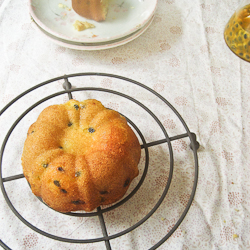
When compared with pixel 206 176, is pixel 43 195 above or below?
above

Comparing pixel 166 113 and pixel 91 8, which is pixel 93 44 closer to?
pixel 91 8

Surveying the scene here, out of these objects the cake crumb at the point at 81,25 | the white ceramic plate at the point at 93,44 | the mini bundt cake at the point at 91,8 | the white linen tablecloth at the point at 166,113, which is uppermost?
the mini bundt cake at the point at 91,8

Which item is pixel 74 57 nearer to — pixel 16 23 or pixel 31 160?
pixel 16 23

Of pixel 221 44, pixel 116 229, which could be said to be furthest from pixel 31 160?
pixel 221 44

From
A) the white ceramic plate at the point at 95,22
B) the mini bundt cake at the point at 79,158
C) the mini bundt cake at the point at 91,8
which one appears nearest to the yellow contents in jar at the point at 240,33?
the white ceramic plate at the point at 95,22

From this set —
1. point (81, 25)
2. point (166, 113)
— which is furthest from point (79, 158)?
point (81, 25)

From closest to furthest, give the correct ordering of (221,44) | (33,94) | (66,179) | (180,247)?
1. (66,179)
2. (180,247)
3. (33,94)
4. (221,44)

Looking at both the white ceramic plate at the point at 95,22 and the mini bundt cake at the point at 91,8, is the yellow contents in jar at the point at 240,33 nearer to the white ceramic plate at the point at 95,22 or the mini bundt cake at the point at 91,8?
the white ceramic plate at the point at 95,22

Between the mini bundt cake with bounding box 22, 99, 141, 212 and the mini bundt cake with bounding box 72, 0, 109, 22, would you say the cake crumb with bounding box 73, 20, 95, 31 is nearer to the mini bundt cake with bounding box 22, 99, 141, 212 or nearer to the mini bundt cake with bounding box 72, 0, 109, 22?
the mini bundt cake with bounding box 72, 0, 109, 22
